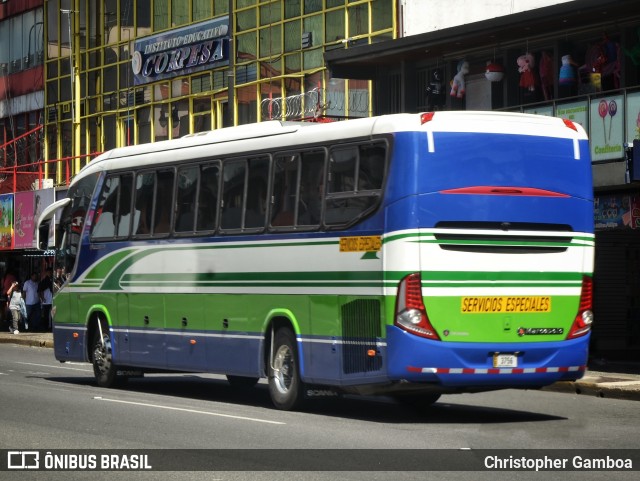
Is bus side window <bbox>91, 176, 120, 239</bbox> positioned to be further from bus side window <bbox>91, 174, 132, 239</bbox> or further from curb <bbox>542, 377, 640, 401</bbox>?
curb <bbox>542, 377, 640, 401</bbox>

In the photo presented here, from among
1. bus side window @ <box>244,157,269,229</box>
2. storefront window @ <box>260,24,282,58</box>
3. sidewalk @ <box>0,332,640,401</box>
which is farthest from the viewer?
storefront window @ <box>260,24,282,58</box>

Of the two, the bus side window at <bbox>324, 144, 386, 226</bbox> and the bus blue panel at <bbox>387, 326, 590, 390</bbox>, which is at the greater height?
the bus side window at <bbox>324, 144, 386, 226</bbox>

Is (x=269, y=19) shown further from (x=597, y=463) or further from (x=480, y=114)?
(x=597, y=463)

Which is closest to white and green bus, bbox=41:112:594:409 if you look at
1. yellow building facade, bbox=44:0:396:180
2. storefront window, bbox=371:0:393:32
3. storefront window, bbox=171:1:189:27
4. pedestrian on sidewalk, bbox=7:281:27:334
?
yellow building facade, bbox=44:0:396:180

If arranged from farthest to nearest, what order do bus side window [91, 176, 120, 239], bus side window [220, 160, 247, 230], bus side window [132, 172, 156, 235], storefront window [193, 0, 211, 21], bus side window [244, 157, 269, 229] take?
storefront window [193, 0, 211, 21] → bus side window [91, 176, 120, 239] → bus side window [132, 172, 156, 235] → bus side window [220, 160, 247, 230] → bus side window [244, 157, 269, 229]

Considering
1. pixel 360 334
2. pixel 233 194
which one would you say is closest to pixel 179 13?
pixel 233 194

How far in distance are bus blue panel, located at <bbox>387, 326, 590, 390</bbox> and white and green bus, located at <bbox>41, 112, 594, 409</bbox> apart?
18 mm

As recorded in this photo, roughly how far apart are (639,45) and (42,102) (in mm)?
30918

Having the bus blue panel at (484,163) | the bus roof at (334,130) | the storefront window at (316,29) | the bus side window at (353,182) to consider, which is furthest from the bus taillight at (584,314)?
the storefront window at (316,29)

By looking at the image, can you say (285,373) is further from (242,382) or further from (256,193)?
(242,382)

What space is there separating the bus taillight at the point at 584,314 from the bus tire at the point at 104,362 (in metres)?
8.18

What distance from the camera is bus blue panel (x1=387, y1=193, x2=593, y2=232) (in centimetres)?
1605

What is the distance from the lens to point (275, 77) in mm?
40438

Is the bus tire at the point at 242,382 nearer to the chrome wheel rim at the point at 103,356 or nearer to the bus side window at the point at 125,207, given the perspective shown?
the chrome wheel rim at the point at 103,356
